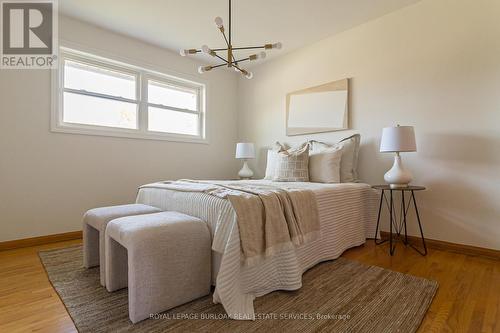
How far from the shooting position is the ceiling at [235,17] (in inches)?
106

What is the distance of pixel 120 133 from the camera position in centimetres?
330

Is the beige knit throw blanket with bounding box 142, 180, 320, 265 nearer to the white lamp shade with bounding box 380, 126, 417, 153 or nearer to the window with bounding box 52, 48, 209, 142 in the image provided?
the white lamp shade with bounding box 380, 126, 417, 153

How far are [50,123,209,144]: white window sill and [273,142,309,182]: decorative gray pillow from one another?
1.65m

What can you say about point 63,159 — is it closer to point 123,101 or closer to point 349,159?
point 123,101

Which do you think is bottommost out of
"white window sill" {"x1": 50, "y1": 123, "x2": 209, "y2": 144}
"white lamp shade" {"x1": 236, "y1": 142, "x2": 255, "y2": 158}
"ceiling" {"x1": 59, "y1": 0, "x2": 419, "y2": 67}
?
"white lamp shade" {"x1": 236, "y1": 142, "x2": 255, "y2": 158}

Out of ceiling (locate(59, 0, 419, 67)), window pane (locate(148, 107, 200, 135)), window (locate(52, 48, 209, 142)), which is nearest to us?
ceiling (locate(59, 0, 419, 67))

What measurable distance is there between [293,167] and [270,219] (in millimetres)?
1448

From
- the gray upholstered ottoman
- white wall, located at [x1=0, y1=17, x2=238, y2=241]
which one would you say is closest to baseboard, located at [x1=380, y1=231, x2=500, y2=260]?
the gray upholstered ottoman

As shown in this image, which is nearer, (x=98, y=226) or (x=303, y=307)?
(x=303, y=307)

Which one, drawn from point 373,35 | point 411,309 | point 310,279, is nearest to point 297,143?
point 373,35

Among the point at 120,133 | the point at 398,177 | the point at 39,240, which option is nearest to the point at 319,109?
the point at 398,177

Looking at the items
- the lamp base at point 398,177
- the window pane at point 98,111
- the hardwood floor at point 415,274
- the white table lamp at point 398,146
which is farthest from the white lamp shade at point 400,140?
the window pane at point 98,111

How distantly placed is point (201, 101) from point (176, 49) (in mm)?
869

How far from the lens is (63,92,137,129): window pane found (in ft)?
9.97
